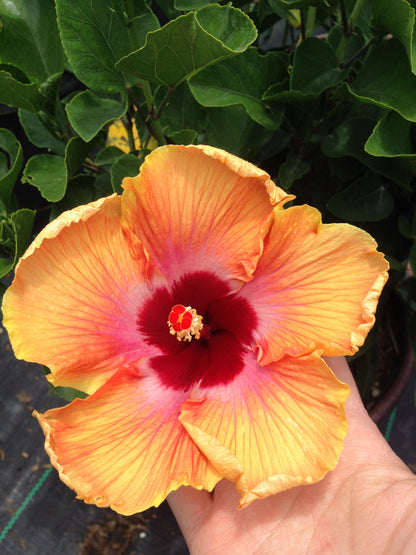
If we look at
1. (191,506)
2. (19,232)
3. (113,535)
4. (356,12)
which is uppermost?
(356,12)

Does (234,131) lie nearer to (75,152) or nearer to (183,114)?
(183,114)

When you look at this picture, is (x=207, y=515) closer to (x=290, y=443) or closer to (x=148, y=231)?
(x=290, y=443)

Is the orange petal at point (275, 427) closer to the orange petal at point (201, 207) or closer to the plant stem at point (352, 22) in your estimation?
the orange petal at point (201, 207)

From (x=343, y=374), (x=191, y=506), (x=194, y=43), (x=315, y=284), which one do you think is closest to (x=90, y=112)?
(x=194, y=43)

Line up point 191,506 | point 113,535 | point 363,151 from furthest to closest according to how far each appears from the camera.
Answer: point 113,535 < point 191,506 < point 363,151

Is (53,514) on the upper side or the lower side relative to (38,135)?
lower

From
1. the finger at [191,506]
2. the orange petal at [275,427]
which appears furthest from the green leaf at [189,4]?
the finger at [191,506]

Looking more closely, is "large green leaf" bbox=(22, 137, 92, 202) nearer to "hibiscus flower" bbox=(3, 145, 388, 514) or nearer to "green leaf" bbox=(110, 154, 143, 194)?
"green leaf" bbox=(110, 154, 143, 194)
